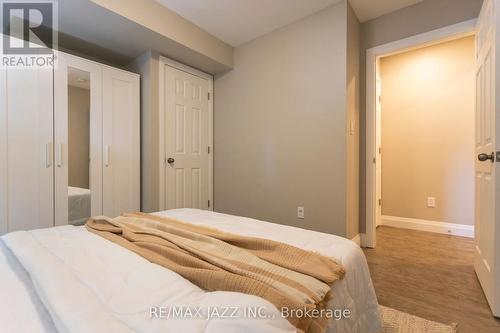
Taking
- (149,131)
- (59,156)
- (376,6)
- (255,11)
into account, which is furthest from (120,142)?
(376,6)

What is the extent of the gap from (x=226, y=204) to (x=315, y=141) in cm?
146

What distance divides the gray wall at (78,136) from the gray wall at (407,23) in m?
2.82

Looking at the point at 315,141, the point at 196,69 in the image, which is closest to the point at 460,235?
the point at 315,141

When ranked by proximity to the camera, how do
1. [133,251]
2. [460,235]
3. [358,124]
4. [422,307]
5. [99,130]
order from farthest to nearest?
[460,235] < [358,124] < [99,130] < [422,307] < [133,251]

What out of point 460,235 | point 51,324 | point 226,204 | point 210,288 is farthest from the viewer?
point 226,204

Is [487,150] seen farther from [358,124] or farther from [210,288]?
[210,288]

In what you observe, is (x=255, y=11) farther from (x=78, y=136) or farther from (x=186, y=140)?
(x=78, y=136)

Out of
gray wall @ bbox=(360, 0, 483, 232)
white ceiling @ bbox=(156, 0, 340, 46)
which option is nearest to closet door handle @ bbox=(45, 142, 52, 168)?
white ceiling @ bbox=(156, 0, 340, 46)

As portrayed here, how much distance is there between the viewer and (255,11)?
2529mm

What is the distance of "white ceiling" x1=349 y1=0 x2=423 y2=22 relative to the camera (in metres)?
2.45

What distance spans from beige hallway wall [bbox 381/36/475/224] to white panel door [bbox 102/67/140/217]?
3400 millimetres

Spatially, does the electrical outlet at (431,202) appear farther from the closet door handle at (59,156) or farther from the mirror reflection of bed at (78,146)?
the closet door handle at (59,156)

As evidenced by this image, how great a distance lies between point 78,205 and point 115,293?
2082 mm

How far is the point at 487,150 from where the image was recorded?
5.53ft
